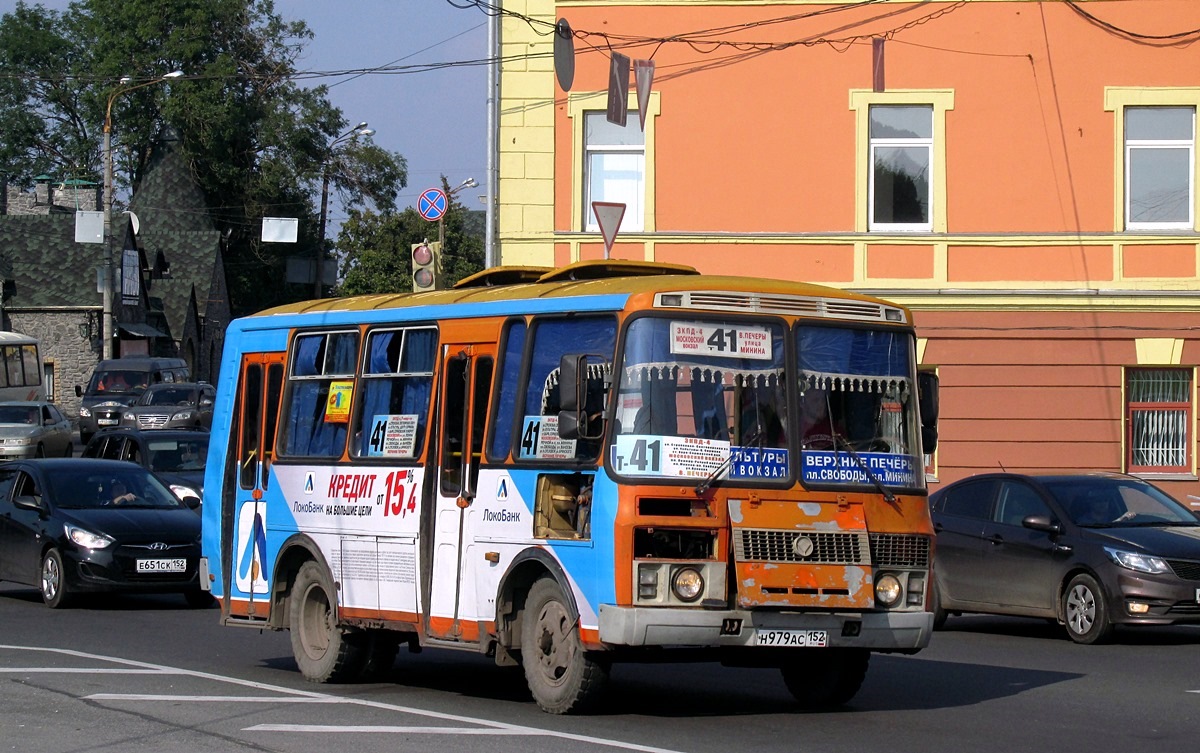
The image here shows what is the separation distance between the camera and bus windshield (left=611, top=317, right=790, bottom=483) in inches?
384

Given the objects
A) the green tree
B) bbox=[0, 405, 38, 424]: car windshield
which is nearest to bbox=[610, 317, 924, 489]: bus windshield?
bbox=[0, 405, 38, 424]: car windshield

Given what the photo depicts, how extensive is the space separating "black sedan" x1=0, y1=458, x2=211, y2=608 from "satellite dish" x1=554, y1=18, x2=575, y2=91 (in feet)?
26.6

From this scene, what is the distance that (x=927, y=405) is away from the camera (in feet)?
35.9

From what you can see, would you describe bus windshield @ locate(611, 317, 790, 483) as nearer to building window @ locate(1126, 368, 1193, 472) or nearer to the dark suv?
the dark suv

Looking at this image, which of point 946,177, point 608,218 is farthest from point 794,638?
point 946,177

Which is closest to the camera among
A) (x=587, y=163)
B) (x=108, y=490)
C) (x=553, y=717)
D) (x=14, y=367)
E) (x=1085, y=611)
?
(x=553, y=717)

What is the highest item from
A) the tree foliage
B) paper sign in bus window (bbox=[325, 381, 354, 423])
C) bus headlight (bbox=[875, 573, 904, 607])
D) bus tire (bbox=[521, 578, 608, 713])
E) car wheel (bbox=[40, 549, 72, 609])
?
the tree foliage

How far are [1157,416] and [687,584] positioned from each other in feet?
59.3

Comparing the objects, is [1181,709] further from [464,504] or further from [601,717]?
[464,504]

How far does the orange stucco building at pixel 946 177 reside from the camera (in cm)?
2583

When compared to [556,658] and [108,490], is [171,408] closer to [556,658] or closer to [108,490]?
[108,490]

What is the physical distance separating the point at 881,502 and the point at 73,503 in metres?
11.3

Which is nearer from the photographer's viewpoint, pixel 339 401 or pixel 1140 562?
pixel 339 401

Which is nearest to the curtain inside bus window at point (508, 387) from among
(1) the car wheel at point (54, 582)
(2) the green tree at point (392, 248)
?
(1) the car wheel at point (54, 582)
